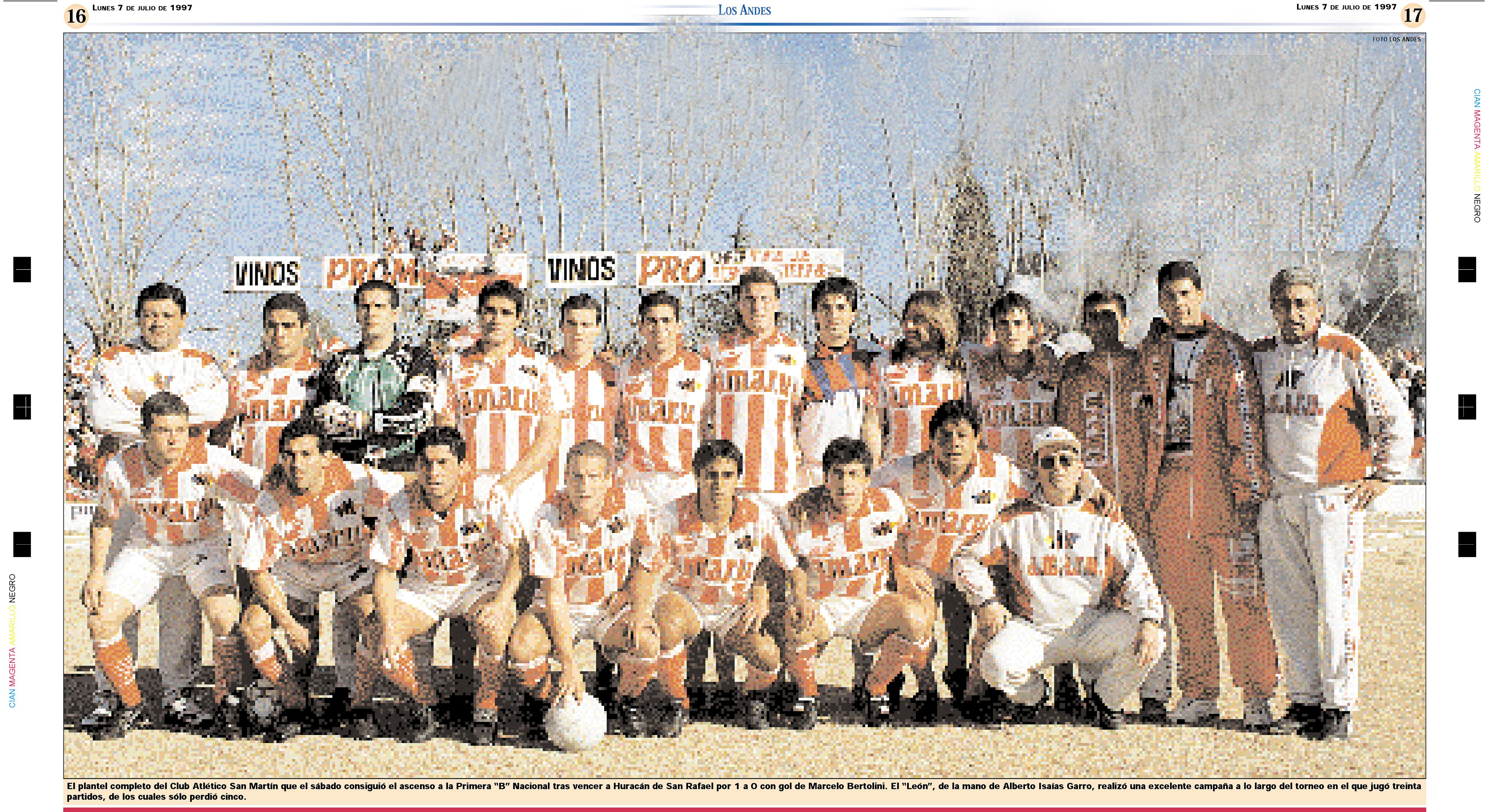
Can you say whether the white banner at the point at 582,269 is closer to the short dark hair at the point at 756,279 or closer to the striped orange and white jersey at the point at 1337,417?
the short dark hair at the point at 756,279

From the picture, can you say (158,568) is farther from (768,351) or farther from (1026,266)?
(1026,266)

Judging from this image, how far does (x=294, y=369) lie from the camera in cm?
729

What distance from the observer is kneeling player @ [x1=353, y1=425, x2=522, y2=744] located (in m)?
6.64

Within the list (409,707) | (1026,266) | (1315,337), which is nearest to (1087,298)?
(1315,337)

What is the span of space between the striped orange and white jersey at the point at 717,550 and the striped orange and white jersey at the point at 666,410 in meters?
0.67

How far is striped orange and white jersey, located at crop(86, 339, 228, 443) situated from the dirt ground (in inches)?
62.6

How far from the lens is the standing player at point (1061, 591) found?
685cm

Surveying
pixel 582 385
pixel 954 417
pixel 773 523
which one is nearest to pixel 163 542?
pixel 582 385

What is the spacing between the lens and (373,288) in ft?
23.6

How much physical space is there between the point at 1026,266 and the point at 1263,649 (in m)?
12.4

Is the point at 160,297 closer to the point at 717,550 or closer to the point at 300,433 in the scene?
the point at 300,433

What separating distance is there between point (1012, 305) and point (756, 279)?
1.39 m

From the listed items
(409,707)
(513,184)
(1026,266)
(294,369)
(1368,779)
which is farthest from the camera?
(1026,266)

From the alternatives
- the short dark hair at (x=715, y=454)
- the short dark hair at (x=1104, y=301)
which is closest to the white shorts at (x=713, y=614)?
the short dark hair at (x=715, y=454)
